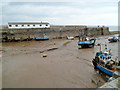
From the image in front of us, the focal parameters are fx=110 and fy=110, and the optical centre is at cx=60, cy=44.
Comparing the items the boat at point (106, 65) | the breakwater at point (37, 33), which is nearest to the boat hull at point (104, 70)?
the boat at point (106, 65)

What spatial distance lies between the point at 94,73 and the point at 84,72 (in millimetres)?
965

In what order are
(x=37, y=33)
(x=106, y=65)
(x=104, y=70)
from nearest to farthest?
(x=104, y=70) < (x=106, y=65) < (x=37, y=33)

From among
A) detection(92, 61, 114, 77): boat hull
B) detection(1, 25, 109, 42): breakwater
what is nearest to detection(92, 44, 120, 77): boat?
detection(92, 61, 114, 77): boat hull

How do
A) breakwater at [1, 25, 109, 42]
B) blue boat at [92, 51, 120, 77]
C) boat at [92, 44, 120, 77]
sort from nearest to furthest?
1. boat at [92, 44, 120, 77]
2. blue boat at [92, 51, 120, 77]
3. breakwater at [1, 25, 109, 42]

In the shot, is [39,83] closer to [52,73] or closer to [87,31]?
[52,73]

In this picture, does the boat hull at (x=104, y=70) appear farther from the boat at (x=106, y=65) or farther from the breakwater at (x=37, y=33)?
the breakwater at (x=37, y=33)

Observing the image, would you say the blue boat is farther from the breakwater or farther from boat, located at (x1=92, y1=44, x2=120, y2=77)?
the breakwater

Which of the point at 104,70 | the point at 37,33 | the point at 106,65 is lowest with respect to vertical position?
the point at 104,70

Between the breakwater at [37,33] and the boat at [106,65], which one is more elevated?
the breakwater at [37,33]

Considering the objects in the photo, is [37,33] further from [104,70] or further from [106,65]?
[104,70]

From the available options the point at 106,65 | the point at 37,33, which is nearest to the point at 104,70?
the point at 106,65

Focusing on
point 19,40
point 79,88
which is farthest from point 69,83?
point 19,40

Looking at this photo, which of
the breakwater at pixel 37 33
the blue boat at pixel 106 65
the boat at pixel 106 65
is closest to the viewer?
the boat at pixel 106 65

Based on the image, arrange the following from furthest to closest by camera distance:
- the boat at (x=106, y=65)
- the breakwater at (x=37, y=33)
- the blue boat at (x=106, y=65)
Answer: the breakwater at (x=37, y=33)
the blue boat at (x=106, y=65)
the boat at (x=106, y=65)
